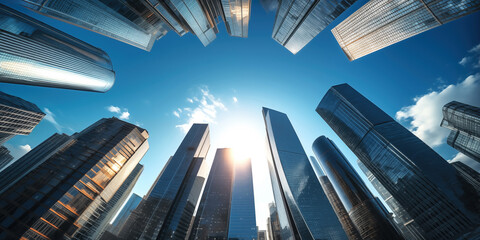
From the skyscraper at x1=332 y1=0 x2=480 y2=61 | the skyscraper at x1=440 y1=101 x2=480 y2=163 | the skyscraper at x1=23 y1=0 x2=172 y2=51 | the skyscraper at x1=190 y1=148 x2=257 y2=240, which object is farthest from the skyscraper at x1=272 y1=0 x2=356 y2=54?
the skyscraper at x1=190 y1=148 x2=257 y2=240

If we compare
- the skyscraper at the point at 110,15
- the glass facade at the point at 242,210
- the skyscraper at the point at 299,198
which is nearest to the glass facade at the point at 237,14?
the skyscraper at the point at 110,15

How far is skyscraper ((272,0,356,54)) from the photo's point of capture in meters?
63.1

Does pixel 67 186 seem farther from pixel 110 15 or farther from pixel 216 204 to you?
pixel 216 204

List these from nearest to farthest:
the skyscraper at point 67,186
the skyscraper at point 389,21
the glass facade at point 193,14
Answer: the skyscraper at point 67,186 < the glass facade at point 193,14 < the skyscraper at point 389,21

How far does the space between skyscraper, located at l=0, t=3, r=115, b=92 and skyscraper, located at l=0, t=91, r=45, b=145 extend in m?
36.9

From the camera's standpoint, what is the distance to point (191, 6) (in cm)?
5588

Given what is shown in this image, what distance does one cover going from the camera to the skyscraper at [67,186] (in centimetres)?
3622

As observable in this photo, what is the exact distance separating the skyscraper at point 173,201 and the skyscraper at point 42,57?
66.0 metres

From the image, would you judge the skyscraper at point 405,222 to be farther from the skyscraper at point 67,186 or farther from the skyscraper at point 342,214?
the skyscraper at point 67,186

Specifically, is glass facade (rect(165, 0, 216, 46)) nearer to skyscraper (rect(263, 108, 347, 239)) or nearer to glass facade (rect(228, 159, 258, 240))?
skyscraper (rect(263, 108, 347, 239))

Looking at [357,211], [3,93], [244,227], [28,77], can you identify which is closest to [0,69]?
[28,77]

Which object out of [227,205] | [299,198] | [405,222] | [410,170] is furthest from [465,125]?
[227,205]

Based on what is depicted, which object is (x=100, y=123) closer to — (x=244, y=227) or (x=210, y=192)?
(x=210, y=192)

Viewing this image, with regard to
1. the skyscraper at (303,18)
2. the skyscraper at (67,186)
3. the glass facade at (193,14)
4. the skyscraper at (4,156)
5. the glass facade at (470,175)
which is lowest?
the skyscraper at (67,186)
